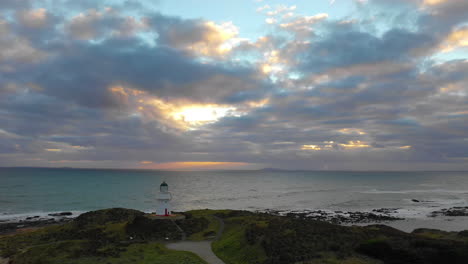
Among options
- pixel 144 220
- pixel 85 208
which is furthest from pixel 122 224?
pixel 85 208

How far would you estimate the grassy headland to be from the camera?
85.7 feet

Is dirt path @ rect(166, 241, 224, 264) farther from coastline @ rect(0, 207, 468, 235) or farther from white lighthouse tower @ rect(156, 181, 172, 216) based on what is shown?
coastline @ rect(0, 207, 468, 235)

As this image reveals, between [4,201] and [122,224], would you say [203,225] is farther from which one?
[4,201]

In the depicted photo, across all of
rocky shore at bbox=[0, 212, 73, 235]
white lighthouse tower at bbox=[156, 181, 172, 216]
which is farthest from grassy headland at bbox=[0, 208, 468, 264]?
rocky shore at bbox=[0, 212, 73, 235]

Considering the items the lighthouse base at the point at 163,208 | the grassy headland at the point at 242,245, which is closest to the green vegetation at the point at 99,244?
the grassy headland at the point at 242,245

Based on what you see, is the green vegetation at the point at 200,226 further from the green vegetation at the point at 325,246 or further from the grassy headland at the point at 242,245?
the green vegetation at the point at 325,246

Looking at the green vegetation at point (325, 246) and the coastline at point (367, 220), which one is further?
the coastline at point (367, 220)

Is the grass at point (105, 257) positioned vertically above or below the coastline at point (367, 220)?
above

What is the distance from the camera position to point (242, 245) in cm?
3253

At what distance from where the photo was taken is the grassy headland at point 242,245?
2612 cm

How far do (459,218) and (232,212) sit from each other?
58.3 m

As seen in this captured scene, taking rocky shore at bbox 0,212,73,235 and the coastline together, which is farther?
the coastline

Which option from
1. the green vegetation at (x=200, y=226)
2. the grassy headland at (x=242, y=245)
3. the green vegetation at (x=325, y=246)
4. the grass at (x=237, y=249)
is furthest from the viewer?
the green vegetation at (x=200, y=226)

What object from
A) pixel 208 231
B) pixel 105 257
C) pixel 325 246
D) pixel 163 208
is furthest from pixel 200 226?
pixel 325 246
